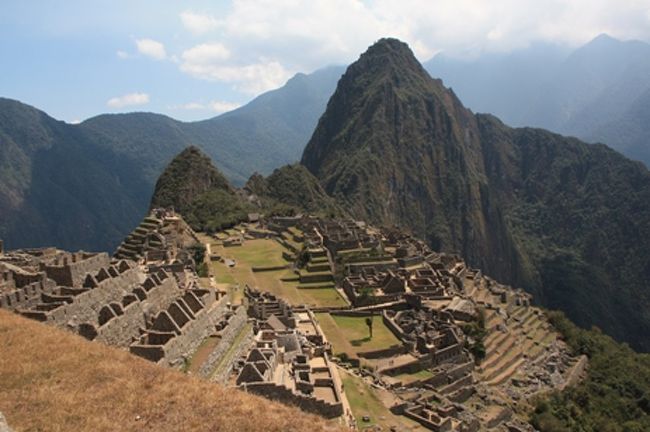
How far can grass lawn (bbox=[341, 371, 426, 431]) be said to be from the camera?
20.8 meters

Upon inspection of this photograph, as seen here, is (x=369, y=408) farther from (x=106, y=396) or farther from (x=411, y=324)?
(x=411, y=324)

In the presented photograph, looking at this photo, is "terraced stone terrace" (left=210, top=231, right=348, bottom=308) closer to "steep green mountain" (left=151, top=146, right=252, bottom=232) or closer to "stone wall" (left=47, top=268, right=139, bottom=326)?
"stone wall" (left=47, top=268, right=139, bottom=326)

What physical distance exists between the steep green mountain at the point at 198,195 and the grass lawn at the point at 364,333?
33.8 m

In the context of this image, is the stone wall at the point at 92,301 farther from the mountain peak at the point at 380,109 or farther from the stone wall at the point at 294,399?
the mountain peak at the point at 380,109

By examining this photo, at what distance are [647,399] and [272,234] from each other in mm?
37313

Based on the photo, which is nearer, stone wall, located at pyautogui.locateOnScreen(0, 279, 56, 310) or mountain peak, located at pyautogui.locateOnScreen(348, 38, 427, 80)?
stone wall, located at pyautogui.locateOnScreen(0, 279, 56, 310)

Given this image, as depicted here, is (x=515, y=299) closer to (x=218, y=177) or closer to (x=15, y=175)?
(x=218, y=177)

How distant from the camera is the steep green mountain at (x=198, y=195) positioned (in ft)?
239

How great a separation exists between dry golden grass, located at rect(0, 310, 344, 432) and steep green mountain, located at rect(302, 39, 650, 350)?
353ft

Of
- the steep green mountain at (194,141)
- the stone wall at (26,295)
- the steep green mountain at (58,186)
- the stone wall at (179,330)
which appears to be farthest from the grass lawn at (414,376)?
the steep green mountain at (194,141)

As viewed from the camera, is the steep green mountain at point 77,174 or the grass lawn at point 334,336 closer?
the grass lawn at point 334,336

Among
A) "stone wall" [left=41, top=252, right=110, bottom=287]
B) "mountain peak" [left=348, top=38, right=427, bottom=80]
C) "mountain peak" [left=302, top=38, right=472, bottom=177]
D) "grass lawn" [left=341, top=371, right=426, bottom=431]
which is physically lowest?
"grass lawn" [left=341, top=371, right=426, bottom=431]

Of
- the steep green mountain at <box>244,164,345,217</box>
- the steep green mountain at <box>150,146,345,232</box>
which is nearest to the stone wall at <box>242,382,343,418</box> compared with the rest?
the steep green mountain at <box>150,146,345,232</box>

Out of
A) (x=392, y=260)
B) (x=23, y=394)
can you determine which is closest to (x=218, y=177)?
(x=392, y=260)
